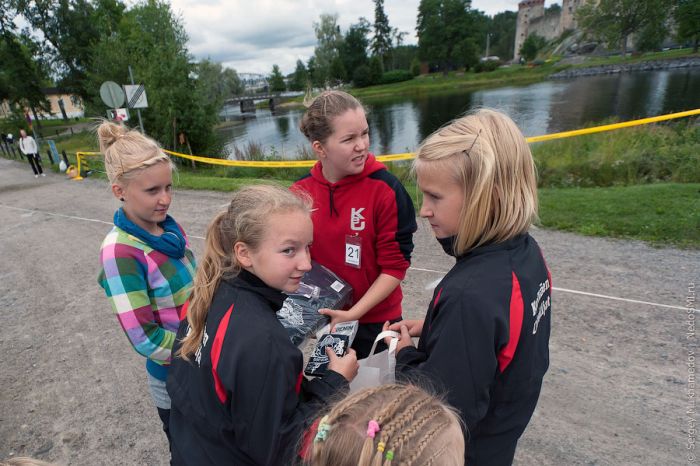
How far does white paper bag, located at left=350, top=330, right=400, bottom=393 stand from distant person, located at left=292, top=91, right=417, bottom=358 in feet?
1.37

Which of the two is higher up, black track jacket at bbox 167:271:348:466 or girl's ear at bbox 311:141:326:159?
girl's ear at bbox 311:141:326:159

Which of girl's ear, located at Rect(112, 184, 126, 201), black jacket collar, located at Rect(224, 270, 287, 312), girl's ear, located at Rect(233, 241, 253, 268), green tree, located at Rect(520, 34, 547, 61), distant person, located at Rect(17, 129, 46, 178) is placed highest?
green tree, located at Rect(520, 34, 547, 61)

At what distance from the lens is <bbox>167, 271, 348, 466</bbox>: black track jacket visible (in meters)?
1.18

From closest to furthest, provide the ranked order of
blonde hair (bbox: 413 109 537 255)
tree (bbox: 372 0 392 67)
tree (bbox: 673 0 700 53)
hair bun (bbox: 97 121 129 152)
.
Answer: blonde hair (bbox: 413 109 537 255)
hair bun (bbox: 97 121 129 152)
tree (bbox: 673 0 700 53)
tree (bbox: 372 0 392 67)

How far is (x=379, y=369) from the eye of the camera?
1584 mm

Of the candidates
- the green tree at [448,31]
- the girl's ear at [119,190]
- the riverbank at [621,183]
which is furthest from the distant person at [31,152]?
the green tree at [448,31]

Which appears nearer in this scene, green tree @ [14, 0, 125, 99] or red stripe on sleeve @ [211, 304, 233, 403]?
red stripe on sleeve @ [211, 304, 233, 403]

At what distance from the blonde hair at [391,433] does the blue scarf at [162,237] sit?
55.7 inches

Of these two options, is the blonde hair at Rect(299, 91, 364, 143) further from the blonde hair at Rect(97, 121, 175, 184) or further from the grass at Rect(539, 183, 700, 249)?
the grass at Rect(539, 183, 700, 249)

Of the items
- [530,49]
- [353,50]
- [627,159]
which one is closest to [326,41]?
[353,50]

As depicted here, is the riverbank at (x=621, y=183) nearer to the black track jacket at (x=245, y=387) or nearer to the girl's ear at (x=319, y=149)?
the girl's ear at (x=319, y=149)

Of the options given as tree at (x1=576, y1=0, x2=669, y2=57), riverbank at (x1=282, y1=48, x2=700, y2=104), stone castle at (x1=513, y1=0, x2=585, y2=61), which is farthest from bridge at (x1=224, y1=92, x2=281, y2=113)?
stone castle at (x1=513, y1=0, x2=585, y2=61)

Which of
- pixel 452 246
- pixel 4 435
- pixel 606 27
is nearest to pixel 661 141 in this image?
pixel 452 246

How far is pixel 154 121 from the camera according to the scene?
68.7ft
